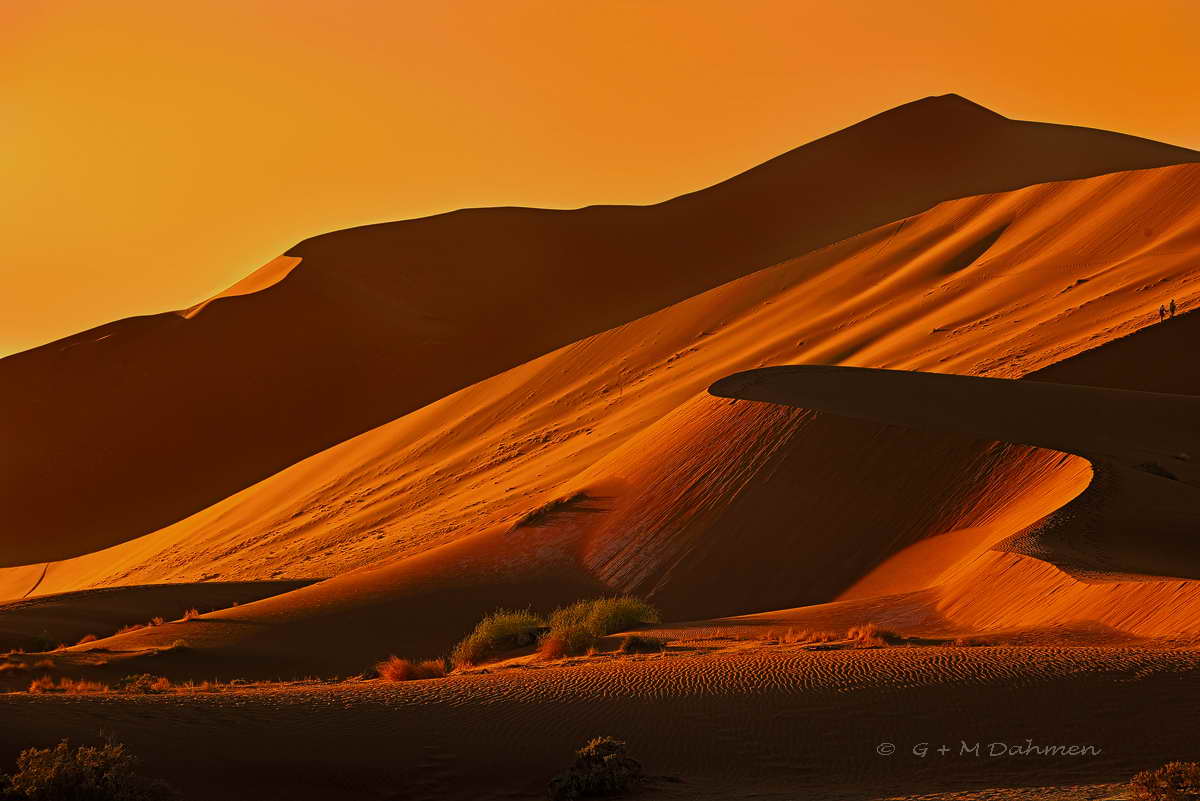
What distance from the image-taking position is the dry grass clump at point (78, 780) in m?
10.6

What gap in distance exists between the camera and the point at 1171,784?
9.60 metres

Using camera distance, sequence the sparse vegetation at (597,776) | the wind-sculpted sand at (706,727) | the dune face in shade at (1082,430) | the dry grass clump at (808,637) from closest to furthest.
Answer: the sparse vegetation at (597,776) < the wind-sculpted sand at (706,727) < the dry grass clump at (808,637) < the dune face in shade at (1082,430)

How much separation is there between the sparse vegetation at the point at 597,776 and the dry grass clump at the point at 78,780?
2.86 meters

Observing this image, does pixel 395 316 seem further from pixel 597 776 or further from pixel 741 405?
pixel 597 776

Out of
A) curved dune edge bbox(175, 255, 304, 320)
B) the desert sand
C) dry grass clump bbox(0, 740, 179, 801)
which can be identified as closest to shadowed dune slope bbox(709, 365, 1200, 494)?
the desert sand

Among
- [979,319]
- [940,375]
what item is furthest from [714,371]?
[940,375]

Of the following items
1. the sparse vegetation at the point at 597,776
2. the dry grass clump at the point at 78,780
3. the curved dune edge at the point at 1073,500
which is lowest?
the curved dune edge at the point at 1073,500

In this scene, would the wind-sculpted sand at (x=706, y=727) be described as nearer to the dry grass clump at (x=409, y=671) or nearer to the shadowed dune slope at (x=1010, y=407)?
the dry grass clump at (x=409, y=671)

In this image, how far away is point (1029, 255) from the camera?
50.2 m

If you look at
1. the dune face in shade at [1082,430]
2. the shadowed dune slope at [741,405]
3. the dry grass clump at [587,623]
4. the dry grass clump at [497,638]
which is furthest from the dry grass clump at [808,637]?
the shadowed dune slope at [741,405]

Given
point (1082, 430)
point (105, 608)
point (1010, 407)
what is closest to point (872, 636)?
point (1082, 430)

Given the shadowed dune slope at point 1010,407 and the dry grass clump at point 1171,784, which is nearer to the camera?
the dry grass clump at point 1171,784

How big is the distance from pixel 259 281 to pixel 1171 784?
262 ft

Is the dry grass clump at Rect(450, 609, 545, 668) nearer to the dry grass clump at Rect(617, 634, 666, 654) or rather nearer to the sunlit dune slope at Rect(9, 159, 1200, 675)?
the sunlit dune slope at Rect(9, 159, 1200, 675)
